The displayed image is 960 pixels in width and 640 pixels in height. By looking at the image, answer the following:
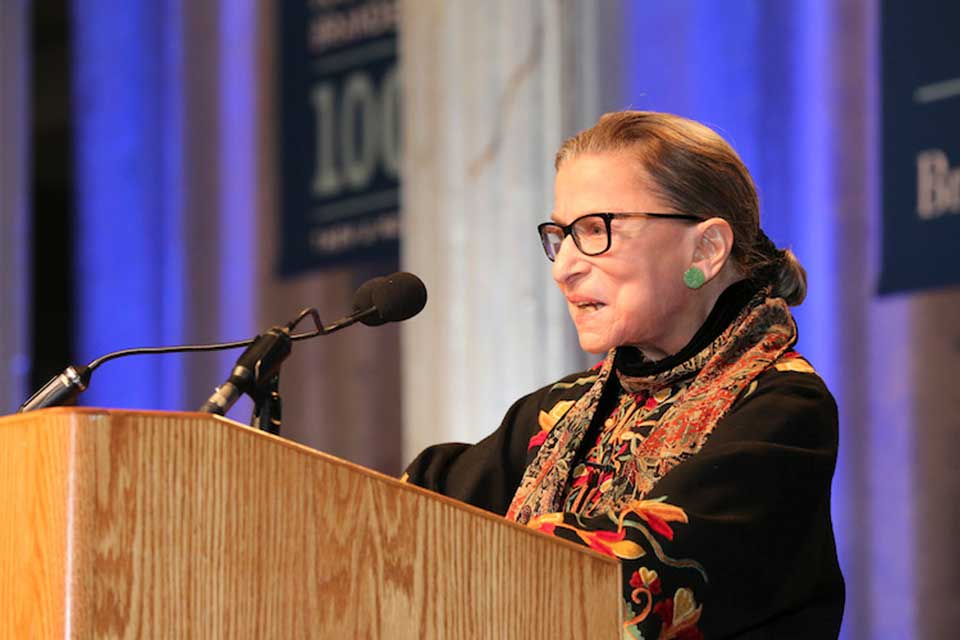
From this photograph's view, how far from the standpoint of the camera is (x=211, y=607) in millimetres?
1388

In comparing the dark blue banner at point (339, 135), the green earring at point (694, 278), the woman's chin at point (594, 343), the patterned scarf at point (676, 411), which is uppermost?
the dark blue banner at point (339, 135)

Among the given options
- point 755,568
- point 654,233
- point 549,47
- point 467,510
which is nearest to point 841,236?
point 549,47

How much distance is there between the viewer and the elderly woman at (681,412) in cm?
178

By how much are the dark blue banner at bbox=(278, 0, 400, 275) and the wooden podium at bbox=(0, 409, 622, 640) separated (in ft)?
12.0

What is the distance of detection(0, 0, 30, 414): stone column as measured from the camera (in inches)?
240

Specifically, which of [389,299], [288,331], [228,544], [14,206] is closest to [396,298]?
[389,299]

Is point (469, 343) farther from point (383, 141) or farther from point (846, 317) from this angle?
point (383, 141)

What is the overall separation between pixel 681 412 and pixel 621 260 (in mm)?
211

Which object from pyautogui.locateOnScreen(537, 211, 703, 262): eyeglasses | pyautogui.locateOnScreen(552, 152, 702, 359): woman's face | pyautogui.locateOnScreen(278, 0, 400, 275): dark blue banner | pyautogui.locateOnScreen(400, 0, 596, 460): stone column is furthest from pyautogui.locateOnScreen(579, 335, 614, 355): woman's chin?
pyautogui.locateOnScreen(278, 0, 400, 275): dark blue banner

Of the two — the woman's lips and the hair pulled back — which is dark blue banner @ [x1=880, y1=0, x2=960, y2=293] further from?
the woman's lips

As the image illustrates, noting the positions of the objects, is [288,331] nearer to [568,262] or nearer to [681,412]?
[568,262]

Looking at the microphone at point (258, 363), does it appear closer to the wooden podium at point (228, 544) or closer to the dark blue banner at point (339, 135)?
the wooden podium at point (228, 544)

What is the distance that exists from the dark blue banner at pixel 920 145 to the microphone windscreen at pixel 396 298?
1.76 metres

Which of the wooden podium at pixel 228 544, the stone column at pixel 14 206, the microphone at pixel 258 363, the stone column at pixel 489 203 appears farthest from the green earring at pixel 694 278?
the stone column at pixel 14 206
